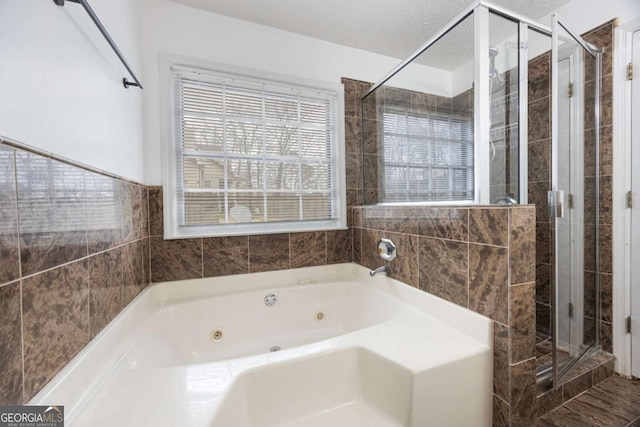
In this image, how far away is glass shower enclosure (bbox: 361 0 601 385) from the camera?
1.24 meters

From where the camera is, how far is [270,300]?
1877 mm

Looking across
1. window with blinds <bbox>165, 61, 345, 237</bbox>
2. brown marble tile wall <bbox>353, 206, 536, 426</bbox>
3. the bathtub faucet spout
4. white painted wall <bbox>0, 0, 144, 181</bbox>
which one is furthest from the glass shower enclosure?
white painted wall <bbox>0, 0, 144, 181</bbox>

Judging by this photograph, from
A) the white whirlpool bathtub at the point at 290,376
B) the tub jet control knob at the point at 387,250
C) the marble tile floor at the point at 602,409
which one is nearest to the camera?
the white whirlpool bathtub at the point at 290,376

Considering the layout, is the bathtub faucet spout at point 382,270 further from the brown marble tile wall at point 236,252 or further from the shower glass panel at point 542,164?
the shower glass panel at point 542,164

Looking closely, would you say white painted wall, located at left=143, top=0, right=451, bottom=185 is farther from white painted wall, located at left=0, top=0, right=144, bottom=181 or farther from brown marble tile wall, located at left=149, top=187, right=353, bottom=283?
brown marble tile wall, located at left=149, top=187, right=353, bottom=283

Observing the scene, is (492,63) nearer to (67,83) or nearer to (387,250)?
(387,250)

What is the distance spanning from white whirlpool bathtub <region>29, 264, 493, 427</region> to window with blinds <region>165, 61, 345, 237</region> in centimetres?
69

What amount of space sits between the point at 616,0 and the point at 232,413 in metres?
2.92

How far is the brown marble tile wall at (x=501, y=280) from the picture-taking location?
1.05 metres

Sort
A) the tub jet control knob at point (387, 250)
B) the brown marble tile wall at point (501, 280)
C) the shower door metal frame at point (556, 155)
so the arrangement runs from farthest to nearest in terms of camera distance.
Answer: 1. the tub jet control knob at point (387, 250)
2. the shower door metal frame at point (556, 155)
3. the brown marble tile wall at point (501, 280)

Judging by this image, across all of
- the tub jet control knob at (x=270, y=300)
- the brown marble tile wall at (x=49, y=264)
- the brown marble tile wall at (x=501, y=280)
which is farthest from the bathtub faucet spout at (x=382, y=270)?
the brown marble tile wall at (x=49, y=264)

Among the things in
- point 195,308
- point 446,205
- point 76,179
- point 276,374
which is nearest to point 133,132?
point 76,179

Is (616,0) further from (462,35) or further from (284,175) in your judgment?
(284,175)

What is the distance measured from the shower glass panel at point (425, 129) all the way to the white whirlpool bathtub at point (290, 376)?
680 millimetres
